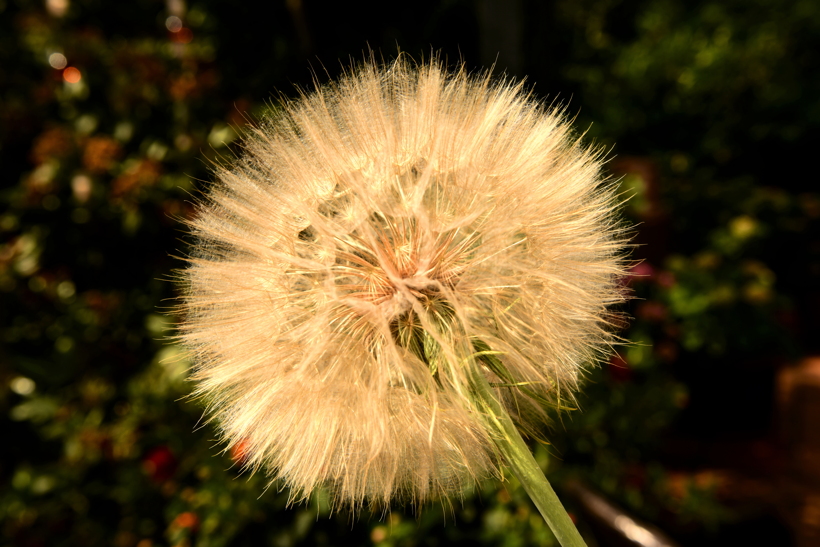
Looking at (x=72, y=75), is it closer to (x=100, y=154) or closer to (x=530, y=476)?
(x=100, y=154)

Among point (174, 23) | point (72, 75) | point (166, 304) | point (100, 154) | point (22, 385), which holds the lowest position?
point (22, 385)

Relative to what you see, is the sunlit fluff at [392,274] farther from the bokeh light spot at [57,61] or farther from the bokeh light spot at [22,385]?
the bokeh light spot at [57,61]

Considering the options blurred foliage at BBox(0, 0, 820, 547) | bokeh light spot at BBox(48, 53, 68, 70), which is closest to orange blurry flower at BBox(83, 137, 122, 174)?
blurred foliage at BBox(0, 0, 820, 547)

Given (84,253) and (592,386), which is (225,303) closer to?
(592,386)

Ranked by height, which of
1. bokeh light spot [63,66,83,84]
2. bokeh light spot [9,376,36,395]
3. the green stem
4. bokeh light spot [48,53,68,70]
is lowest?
the green stem

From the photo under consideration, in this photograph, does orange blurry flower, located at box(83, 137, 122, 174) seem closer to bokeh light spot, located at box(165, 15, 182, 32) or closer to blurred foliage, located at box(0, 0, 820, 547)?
blurred foliage, located at box(0, 0, 820, 547)

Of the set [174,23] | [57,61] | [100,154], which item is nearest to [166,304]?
[100,154]
